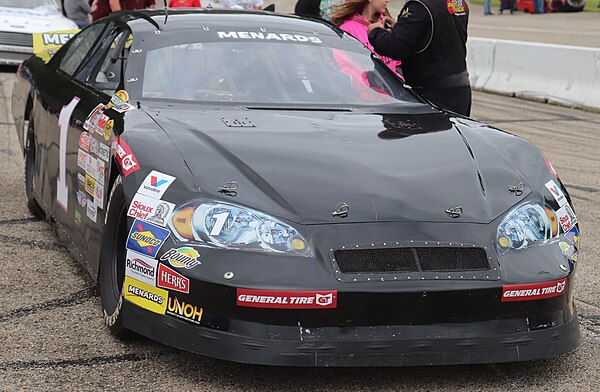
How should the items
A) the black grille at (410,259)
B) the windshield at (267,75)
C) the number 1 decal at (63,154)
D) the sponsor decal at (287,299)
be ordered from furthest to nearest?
the number 1 decal at (63,154)
the windshield at (267,75)
the black grille at (410,259)
the sponsor decal at (287,299)

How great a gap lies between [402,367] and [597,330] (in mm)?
1061

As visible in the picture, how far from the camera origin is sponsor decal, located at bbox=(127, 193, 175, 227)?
A: 4.00 metres

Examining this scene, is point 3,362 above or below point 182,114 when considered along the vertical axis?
below

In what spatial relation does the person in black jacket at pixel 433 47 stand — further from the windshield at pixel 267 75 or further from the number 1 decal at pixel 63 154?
the number 1 decal at pixel 63 154

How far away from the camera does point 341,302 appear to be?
377cm

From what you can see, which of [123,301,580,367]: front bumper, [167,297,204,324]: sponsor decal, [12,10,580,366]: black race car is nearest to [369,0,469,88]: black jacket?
[12,10,580,366]: black race car

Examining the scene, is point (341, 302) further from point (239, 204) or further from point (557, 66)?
point (557, 66)

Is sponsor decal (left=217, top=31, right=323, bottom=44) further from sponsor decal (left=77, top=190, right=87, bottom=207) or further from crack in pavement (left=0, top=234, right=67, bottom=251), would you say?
crack in pavement (left=0, top=234, right=67, bottom=251)

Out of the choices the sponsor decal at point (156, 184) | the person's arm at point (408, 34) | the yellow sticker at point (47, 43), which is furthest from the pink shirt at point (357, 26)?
the sponsor decal at point (156, 184)

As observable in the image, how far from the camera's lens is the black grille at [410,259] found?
3846mm

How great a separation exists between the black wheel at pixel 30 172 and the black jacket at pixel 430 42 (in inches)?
86.6

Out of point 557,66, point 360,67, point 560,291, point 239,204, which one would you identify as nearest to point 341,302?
point 239,204

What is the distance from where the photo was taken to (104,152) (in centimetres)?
475

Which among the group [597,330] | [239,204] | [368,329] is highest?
[239,204]
